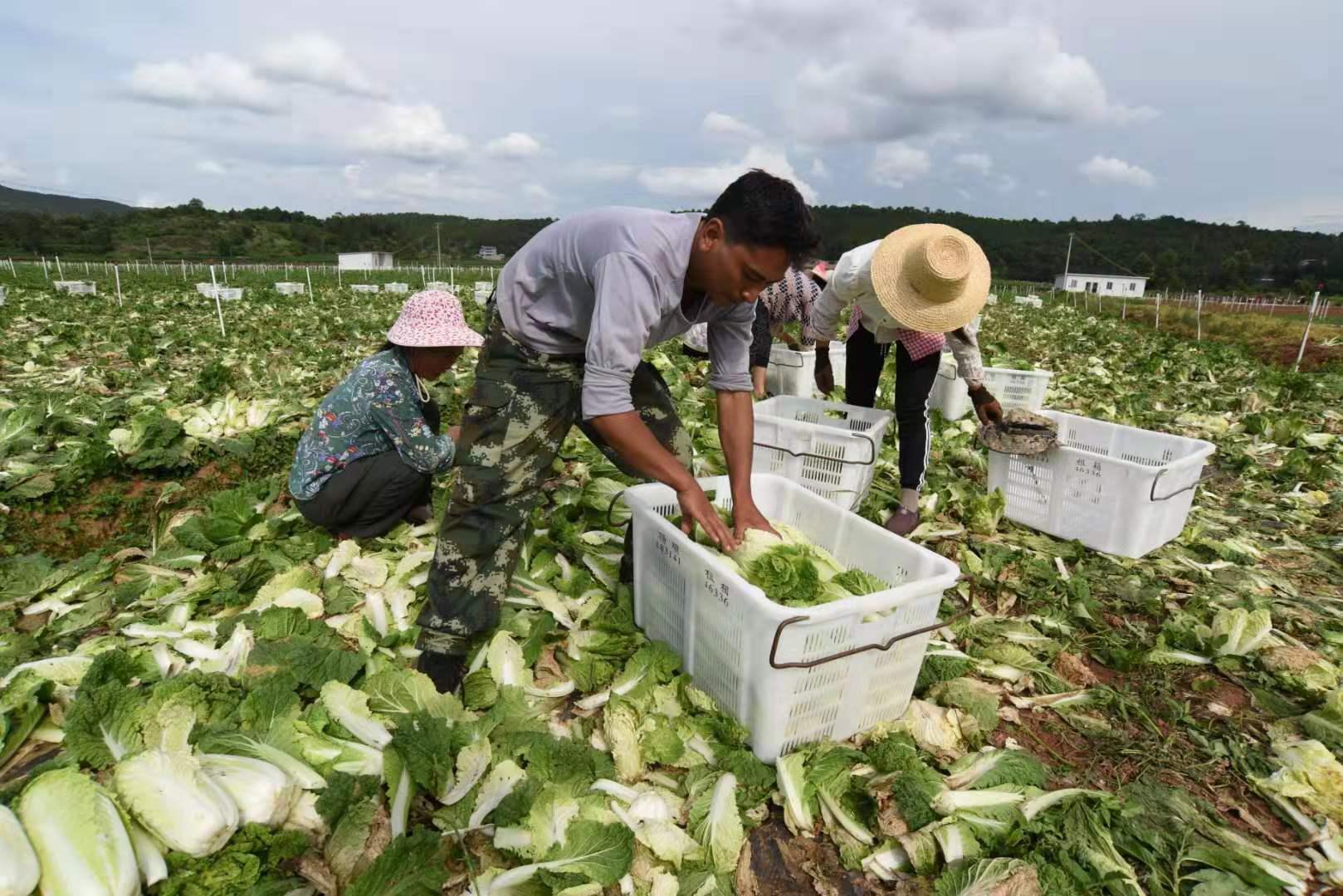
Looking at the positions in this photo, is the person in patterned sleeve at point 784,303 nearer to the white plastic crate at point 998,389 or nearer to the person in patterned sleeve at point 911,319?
the person in patterned sleeve at point 911,319

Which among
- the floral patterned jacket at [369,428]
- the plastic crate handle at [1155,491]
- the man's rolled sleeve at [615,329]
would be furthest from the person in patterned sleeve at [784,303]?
the man's rolled sleeve at [615,329]

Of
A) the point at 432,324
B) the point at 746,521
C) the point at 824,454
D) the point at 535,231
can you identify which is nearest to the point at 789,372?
the point at 824,454

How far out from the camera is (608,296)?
235 cm

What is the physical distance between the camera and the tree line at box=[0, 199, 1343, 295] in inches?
2827

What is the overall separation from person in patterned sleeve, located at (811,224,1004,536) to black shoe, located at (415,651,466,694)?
2.92m

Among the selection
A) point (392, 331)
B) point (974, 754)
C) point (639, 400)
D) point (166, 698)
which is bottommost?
point (974, 754)

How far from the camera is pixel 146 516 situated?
4738 millimetres

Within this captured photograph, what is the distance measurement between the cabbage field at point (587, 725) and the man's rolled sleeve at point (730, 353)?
1212mm

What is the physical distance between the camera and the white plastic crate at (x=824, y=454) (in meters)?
4.48

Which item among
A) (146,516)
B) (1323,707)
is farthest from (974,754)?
(146,516)

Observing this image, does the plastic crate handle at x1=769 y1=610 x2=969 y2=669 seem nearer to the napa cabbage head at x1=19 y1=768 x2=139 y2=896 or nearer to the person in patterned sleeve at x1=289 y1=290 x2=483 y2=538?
the napa cabbage head at x1=19 y1=768 x2=139 y2=896

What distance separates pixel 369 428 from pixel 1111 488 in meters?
4.46

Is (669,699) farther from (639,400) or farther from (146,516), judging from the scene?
(146,516)

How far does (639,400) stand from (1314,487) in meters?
6.12
